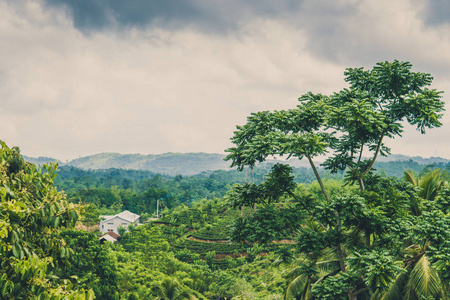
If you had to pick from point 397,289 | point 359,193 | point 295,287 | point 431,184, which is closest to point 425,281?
point 397,289

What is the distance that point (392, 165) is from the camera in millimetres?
164875

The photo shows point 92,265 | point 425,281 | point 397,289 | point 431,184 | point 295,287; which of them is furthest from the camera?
point 92,265

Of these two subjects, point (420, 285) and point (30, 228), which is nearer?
point (30, 228)

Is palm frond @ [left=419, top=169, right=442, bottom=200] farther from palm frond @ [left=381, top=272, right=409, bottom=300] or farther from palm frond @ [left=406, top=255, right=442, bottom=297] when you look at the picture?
palm frond @ [left=406, top=255, right=442, bottom=297]

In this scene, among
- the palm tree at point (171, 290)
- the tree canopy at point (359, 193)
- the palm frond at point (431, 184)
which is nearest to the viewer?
the tree canopy at point (359, 193)

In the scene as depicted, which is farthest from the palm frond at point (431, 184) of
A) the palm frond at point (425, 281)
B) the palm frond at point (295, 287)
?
the palm frond at point (295, 287)

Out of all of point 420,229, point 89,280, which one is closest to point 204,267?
point 89,280

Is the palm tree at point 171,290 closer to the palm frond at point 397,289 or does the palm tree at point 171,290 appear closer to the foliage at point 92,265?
the foliage at point 92,265

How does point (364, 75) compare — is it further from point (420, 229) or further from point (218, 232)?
point (218, 232)

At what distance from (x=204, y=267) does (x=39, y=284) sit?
2188cm

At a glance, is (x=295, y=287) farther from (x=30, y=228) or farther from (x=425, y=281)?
(x=30, y=228)

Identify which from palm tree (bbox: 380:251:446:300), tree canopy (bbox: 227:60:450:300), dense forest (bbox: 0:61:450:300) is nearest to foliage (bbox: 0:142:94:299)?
dense forest (bbox: 0:61:450:300)

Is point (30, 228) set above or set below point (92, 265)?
above

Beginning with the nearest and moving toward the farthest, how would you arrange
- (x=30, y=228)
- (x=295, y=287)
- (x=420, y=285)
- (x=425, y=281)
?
(x=30, y=228) < (x=425, y=281) < (x=420, y=285) < (x=295, y=287)
